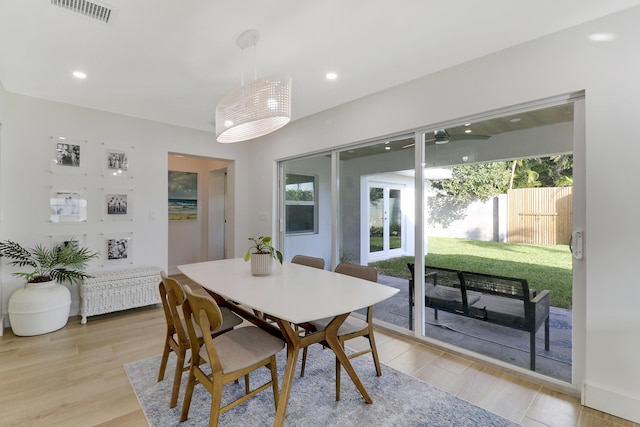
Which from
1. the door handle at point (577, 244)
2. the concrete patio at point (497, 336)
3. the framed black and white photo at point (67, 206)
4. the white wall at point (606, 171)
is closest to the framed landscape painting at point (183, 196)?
the framed black and white photo at point (67, 206)

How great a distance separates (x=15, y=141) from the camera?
3203mm

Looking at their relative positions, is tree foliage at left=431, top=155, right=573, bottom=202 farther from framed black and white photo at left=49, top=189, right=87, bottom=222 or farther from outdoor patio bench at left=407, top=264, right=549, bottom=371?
framed black and white photo at left=49, top=189, right=87, bottom=222

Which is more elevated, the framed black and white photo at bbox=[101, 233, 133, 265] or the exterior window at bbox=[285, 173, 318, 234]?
the exterior window at bbox=[285, 173, 318, 234]

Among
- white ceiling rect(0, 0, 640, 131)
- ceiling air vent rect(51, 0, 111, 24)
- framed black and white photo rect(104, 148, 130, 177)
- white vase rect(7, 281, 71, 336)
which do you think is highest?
ceiling air vent rect(51, 0, 111, 24)

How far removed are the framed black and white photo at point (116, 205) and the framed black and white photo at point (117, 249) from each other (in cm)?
23

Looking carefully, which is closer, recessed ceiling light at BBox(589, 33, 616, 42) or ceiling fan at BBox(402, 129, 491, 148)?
recessed ceiling light at BBox(589, 33, 616, 42)

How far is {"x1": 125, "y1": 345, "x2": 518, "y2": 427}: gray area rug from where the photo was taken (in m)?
1.77

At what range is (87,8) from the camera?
1.88 metres

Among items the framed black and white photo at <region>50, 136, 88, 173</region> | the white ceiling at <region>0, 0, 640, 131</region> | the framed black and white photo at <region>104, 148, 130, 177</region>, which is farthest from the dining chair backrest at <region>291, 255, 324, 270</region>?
the framed black and white photo at <region>50, 136, 88, 173</region>

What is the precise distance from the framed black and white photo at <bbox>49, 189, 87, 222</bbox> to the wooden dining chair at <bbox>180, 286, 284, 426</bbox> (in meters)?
2.93

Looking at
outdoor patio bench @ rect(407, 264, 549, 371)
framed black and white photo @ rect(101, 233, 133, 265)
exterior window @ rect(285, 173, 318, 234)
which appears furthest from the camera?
exterior window @ rect(285, 173, 318, 234)

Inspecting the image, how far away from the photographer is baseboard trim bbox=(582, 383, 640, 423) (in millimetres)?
1774

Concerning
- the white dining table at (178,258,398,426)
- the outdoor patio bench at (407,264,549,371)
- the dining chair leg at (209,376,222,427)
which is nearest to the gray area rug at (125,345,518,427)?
the white dining table at (178,258,398,426)

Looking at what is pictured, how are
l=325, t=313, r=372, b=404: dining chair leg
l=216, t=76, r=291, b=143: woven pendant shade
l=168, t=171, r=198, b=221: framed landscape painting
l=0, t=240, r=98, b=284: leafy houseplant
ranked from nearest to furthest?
l=325, t=313, r=372, b=404: dining chair leg → l=216, t=76, r=291, b=143: woven pendant shade → l=0, t=240, r=98, b=284: leafy houseplant → l=168, t=171, r=198, b=221: framed landscape painting
